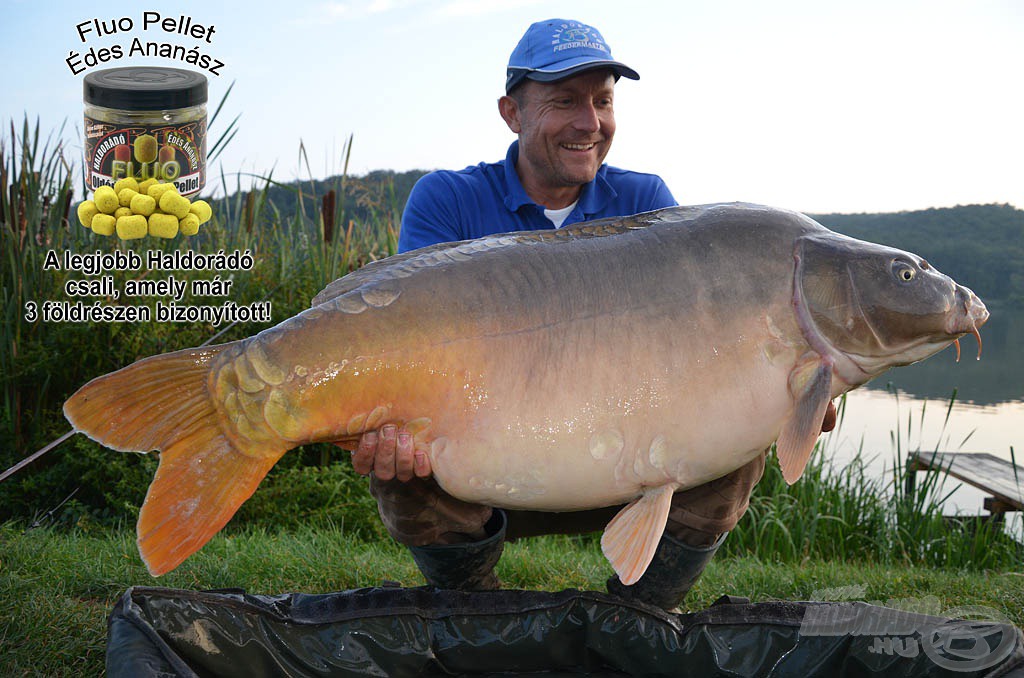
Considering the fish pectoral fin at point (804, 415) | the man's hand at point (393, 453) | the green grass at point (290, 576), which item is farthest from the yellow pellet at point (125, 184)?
the fish pectoral fin at point (804, 415)

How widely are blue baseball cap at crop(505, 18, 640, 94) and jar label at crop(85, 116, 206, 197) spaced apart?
941 millimetres

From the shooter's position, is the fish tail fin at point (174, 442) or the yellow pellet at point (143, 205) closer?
the fish tail fin at point (174, 442)

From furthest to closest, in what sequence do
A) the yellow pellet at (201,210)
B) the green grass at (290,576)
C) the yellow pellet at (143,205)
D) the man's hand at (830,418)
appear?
the yellow pellet at (201,210) < the yellow pellet at (143,205) < the green grass at (290,576) < the man's hand at (830,418)

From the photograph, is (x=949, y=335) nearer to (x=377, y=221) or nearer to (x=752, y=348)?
(x=752, y=348)

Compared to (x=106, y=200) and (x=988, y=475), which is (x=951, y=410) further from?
(x=106, y=200)

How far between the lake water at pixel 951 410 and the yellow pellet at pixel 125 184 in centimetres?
297

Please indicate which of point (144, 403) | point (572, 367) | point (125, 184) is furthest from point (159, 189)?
point (572, 367)

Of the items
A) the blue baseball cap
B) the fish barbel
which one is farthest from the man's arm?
the fish barbel

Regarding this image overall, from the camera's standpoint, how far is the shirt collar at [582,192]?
2.42 m

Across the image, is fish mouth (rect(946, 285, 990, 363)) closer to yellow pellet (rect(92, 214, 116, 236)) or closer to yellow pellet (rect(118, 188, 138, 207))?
yellow pellet (rect(118, 188, 138, 207))

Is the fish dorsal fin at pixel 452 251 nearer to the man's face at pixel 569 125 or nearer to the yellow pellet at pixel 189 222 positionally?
the man's face at pixel 569 125

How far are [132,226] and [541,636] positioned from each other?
1.95 m

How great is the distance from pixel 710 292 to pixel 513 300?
13.6 inches

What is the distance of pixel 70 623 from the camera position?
194 centimetres
